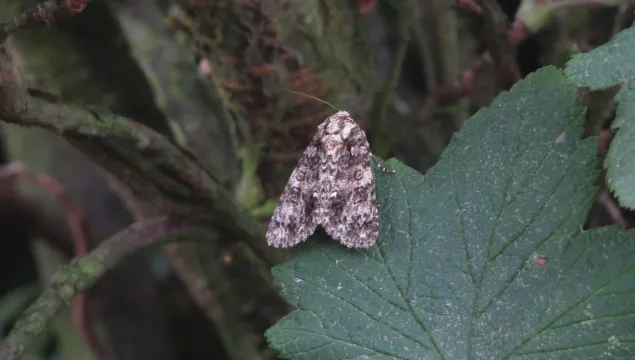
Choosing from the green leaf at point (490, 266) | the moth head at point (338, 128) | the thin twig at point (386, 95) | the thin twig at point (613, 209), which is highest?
the thin twig at point (386, 95)

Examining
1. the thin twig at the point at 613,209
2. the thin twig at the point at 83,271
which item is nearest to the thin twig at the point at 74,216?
the thin twig at the point at 83,271

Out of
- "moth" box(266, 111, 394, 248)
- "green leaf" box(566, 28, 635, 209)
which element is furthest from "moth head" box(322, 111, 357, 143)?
"green leaf" box(566, 28, 635, 209)

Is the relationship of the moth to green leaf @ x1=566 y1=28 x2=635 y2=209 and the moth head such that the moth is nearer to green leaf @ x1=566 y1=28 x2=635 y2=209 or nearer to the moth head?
the moth head

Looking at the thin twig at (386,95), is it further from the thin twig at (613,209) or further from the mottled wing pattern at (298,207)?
the thin twig at (613,209)

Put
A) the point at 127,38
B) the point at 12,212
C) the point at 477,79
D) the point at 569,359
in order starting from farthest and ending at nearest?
the point at 12,212 < the point at 127,38 < the point at 477,79 < the point at 569,359

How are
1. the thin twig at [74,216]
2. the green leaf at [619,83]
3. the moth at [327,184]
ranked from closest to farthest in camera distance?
the green leaf at [619,83] < the moth at [327,184] < the thin twig at [74,216]

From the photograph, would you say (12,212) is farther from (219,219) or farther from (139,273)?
(219,219)

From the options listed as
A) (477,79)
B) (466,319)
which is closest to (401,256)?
(466,319)
